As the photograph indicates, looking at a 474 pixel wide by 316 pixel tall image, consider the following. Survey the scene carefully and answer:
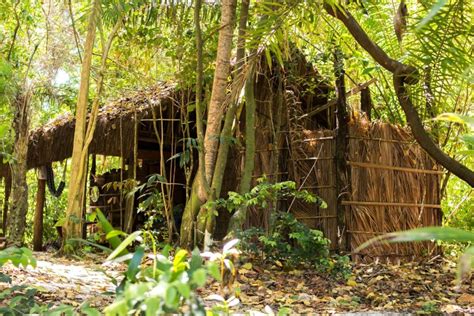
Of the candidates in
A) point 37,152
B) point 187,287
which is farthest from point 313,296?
point 37,152

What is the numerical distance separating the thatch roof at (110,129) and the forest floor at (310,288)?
7.56 feet

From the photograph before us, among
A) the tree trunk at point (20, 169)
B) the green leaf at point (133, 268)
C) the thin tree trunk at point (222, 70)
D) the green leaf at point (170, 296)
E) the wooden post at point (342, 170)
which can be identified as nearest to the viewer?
the green leaf at point (170, 296)

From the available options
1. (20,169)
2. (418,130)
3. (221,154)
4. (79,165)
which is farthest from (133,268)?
(20,169)

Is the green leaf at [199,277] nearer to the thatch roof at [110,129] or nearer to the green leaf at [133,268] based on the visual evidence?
the green leaf at [133,268]

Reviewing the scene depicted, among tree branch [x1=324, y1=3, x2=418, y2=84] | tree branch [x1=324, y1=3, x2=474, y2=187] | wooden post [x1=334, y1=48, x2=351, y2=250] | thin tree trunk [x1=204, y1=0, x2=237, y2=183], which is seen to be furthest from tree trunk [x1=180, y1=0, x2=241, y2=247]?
tree branch [x1=324, y1=3, x2=474, y2=187]

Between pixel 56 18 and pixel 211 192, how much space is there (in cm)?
483

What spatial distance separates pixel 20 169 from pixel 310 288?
4129 mm

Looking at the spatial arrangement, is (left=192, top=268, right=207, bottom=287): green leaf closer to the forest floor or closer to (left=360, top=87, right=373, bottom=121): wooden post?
the forest floor

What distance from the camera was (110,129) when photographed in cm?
836

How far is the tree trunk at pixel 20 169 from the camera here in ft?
24.6

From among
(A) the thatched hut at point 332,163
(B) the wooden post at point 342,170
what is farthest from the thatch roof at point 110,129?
(B) the wooden post at point 342,170

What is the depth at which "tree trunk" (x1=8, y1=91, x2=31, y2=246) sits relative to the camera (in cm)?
749

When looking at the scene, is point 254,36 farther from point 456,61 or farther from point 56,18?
point 56,18

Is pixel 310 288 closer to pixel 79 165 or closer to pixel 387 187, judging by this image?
pixel 387 187
